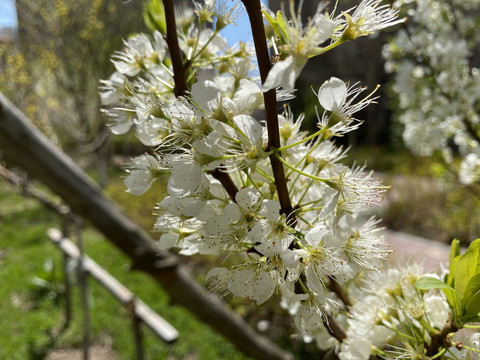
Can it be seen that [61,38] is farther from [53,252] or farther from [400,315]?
[400,315]

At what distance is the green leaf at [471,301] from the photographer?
499 mm

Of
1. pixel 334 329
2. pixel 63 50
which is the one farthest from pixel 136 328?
pixel 63 50

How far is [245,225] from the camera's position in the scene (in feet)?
1.51

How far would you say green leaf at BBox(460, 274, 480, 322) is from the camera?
499mm

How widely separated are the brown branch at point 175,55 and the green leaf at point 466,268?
0.42m

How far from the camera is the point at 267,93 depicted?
1.31ft

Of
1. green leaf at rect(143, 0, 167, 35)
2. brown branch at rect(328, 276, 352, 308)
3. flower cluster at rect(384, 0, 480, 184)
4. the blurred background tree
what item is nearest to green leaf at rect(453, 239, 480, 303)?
brown branch at rect(328, 276, 352, 308)

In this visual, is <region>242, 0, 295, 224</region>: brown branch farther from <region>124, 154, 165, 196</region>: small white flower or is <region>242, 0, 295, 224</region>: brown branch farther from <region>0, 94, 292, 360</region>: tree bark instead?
<region>0, 94, 292, 360</region>: tree bark

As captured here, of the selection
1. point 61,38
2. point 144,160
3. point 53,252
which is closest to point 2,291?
point 53,252

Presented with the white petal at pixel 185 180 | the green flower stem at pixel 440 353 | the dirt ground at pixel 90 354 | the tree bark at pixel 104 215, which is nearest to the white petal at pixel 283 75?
the white petal at pixel 185 180

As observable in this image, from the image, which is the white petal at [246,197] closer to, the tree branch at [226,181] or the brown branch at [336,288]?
the tree branch at [226,181]

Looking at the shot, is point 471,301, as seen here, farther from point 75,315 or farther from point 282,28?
point 75,315

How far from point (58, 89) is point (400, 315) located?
6.96 meters

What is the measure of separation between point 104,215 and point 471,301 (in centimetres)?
81
